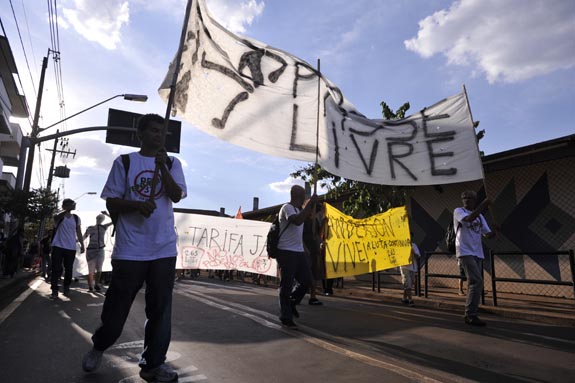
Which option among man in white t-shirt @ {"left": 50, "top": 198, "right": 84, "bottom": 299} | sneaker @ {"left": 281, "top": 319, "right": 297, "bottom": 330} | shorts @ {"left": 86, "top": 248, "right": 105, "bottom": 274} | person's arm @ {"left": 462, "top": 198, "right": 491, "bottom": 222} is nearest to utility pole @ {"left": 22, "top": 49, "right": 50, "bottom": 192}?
shorts @ {"left": 86, "top": 248, "right": 105, "bottom": 274}

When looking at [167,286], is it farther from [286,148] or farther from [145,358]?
[286,148]

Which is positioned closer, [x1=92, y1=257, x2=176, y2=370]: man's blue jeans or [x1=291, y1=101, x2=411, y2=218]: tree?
[x1=92, y1=257, x2=176, y2=370]: man's blue jeans

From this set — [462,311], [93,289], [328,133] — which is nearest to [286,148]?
[328,133]

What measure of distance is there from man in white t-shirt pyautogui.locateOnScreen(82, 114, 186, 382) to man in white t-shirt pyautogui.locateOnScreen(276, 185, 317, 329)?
220 centimetres

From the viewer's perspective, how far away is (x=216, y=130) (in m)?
4.70

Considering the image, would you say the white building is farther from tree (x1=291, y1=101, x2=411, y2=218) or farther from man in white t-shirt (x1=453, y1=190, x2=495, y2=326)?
man in white t-shirt (x1=453, y1=190, x2=495, y2=326)

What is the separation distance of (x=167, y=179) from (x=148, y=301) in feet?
2.67

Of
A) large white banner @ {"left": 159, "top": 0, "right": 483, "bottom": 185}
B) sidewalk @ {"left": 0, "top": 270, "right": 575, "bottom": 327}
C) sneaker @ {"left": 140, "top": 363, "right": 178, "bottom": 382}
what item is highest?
large white banner @ {"left": 159, "top": 0, "right": 483, "bottom": 185}

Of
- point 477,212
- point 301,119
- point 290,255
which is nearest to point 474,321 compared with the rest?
point 477,212

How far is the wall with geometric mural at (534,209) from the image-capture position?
10266mm

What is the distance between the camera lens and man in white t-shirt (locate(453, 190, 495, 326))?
18.0 feet

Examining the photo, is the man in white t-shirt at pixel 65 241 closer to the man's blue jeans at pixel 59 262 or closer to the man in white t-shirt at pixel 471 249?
the man's blue jeans at pixel 59 262

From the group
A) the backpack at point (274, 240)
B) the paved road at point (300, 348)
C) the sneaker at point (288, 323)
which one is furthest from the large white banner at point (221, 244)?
the sneaker at point (288, 323)

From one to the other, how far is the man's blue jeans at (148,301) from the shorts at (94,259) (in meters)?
7.26
